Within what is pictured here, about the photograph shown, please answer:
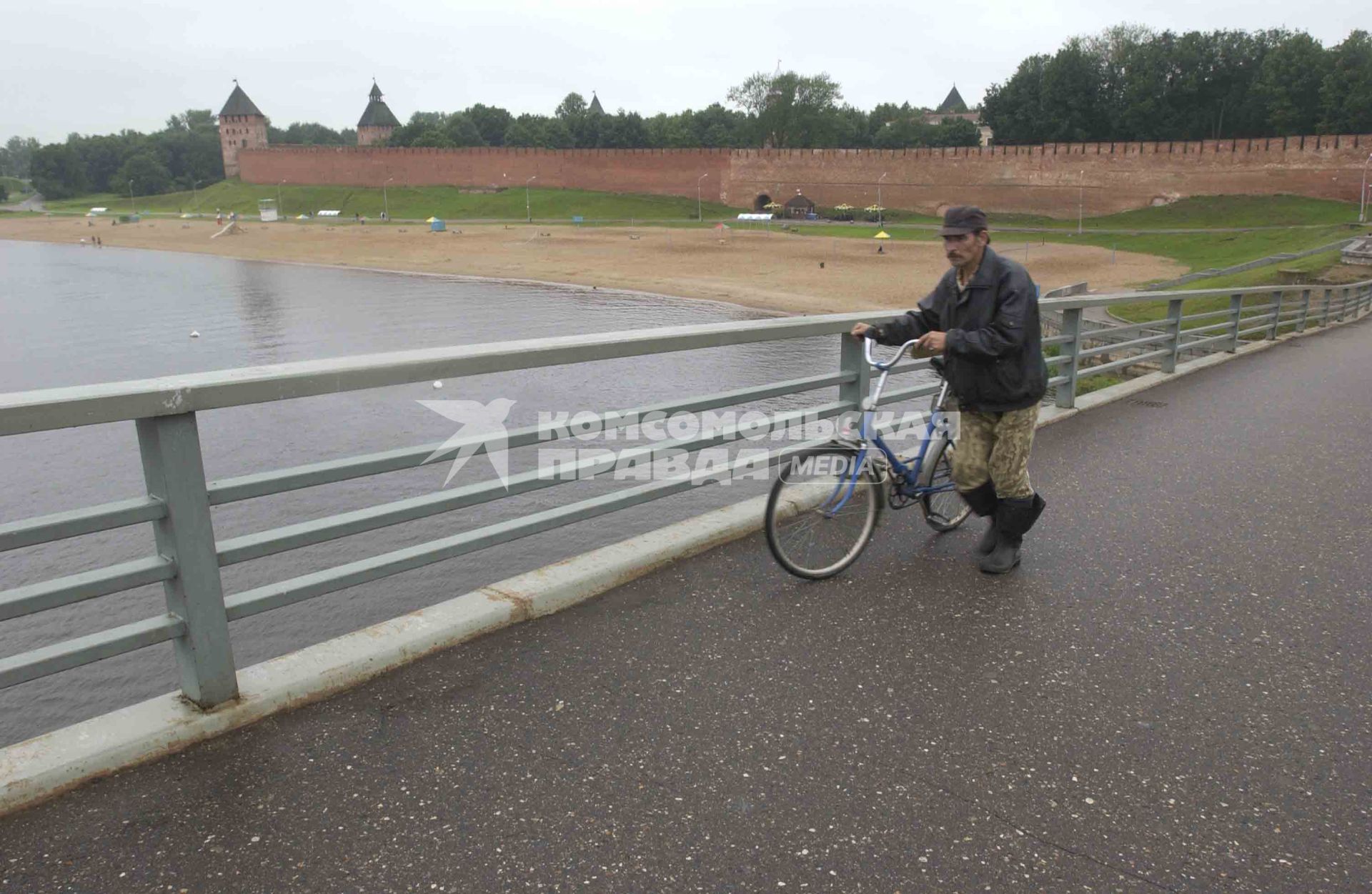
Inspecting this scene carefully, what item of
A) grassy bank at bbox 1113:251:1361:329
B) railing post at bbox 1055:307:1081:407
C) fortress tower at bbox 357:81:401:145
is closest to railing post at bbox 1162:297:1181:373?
railing post at bbox 1055:307:1081:407

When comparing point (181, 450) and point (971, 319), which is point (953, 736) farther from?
point (181, 450)

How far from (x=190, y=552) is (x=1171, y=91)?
97.4 meters

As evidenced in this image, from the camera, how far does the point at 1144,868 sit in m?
2.82

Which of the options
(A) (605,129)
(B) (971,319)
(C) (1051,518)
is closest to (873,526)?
(B) (971,319)

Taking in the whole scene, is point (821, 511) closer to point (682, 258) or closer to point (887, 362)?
point (887, 362)

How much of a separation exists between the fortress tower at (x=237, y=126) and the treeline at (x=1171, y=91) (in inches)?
3364

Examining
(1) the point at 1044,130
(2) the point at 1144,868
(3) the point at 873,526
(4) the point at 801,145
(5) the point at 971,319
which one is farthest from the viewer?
(4) the point at 801,145

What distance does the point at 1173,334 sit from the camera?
11656mm

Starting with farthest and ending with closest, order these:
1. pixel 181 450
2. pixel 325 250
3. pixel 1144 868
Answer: pixel 325 250 → pixel 181 450 → pixel 1144 868

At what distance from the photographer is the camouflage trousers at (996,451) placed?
16.0ft

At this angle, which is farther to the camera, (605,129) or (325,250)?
(605,129)

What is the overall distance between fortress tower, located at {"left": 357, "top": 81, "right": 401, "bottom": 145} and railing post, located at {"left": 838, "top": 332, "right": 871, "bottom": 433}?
460 ft

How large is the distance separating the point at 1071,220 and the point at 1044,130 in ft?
49.2

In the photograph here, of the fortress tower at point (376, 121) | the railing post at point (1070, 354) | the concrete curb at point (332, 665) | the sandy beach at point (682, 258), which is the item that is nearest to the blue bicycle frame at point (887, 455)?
the concrete curb at point (332, 665)
